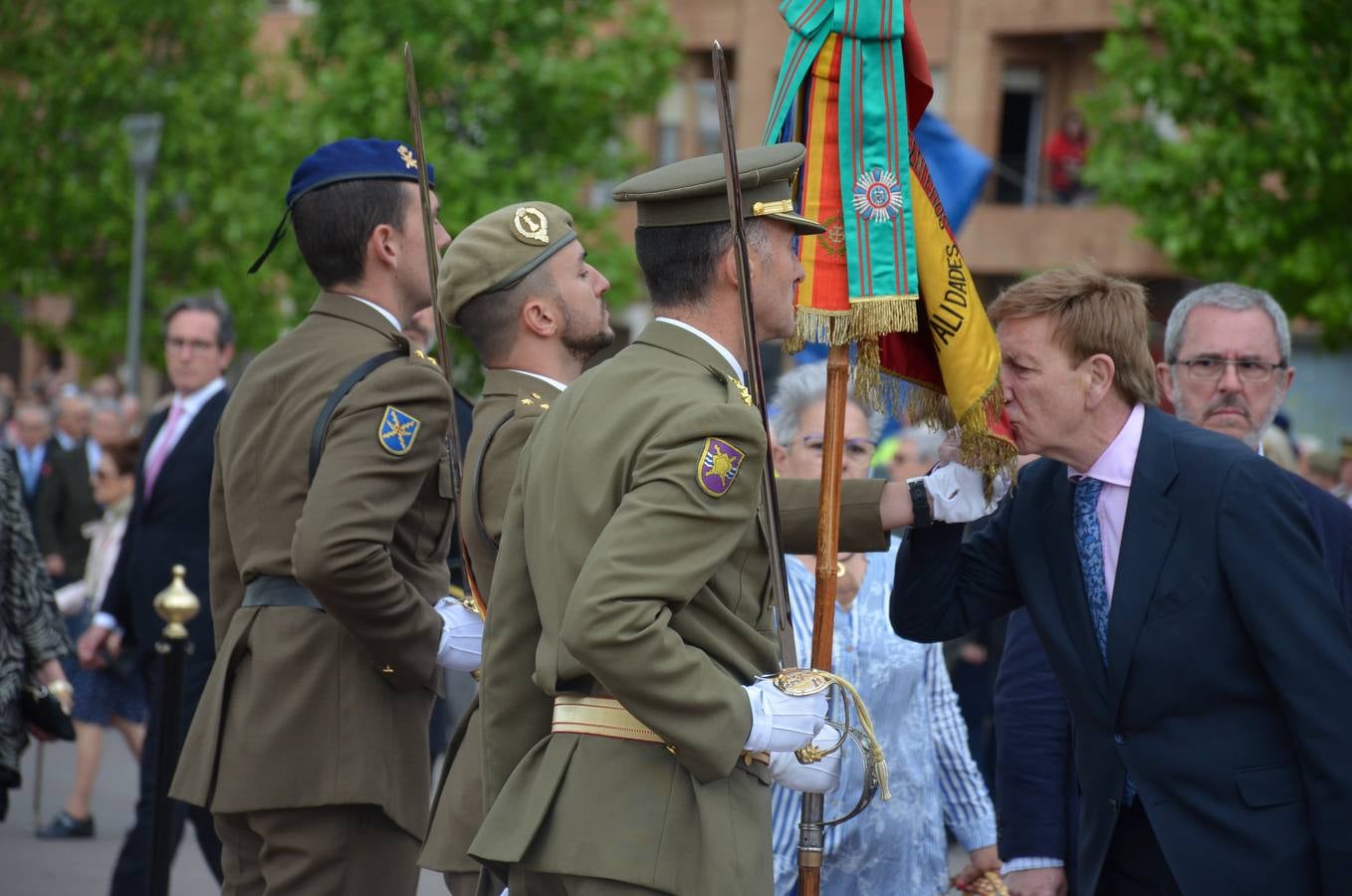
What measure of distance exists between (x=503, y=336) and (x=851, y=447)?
156 centimetres

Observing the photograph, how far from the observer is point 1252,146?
17.3 m

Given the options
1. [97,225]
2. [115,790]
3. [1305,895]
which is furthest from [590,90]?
[1305,895]

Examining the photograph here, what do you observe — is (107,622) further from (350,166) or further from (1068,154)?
(1068,154)

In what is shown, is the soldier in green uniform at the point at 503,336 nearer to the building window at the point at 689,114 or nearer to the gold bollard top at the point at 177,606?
the gold bollard top at the point at 177,606

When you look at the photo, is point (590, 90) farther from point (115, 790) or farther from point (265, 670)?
point (265, 670)

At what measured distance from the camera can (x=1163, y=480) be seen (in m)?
3.63

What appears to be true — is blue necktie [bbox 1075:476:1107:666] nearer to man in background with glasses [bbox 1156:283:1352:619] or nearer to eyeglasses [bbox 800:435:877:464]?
man in background with glasses [bbox 1156:283:1352:619]

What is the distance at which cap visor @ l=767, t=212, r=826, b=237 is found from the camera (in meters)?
3.29

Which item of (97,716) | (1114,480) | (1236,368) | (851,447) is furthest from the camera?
(97,716)

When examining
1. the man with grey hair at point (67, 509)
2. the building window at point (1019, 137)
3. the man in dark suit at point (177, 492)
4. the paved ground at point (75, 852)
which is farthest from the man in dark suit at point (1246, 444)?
the building window at point (1019, 137)

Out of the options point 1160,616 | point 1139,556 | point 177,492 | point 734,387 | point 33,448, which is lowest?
point 33,448

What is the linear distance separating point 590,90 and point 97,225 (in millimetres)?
10742

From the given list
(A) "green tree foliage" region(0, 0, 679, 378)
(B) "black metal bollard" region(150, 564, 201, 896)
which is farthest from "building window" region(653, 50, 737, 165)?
(B) "black metal bollard" region(150, 564, 201, 896)

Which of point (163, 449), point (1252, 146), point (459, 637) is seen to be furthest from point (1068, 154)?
point (459, 637)
